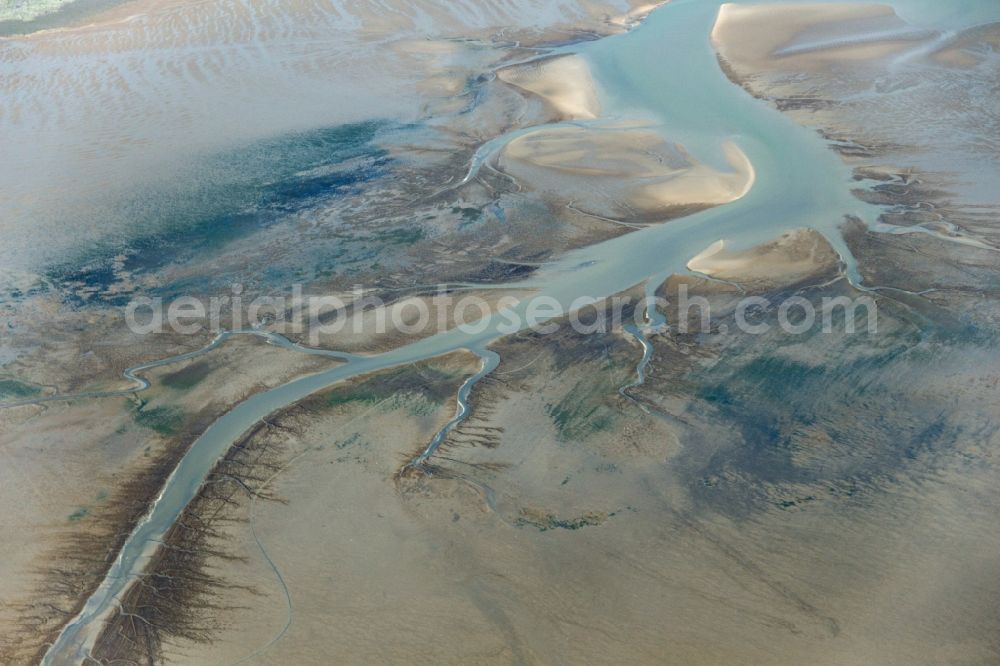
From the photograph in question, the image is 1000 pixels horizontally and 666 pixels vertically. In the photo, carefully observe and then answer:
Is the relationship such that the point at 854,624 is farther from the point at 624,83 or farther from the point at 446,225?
the point at 624,83

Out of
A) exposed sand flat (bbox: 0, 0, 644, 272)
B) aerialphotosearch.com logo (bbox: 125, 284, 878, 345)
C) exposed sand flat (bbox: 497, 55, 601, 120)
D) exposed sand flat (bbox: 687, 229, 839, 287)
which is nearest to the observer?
aerialphotosearch.com logo (bbox: 125, 284, 878, 345)

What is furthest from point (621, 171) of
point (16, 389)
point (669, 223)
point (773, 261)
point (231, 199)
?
point (16, 389)

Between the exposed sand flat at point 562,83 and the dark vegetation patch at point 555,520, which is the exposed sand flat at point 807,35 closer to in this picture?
the exposed sand flat at point 562,83

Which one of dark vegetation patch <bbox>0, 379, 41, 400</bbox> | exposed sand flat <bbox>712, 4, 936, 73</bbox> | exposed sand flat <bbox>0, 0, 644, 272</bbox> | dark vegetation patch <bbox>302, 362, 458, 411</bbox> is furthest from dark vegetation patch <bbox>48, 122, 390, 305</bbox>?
exposed sand flat <bbox>712, 4, 936, 73</bbox>

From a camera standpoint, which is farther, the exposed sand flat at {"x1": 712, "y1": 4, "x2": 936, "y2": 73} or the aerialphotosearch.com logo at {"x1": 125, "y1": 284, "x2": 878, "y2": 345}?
the exposed sand flat at {"x1": 712, "y1": 4, "x2": 936, "y2": 73}

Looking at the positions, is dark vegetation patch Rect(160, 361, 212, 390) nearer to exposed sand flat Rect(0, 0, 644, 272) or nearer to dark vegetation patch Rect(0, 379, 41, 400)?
dark vegetation patch Rect(0, 379, 41, 400)

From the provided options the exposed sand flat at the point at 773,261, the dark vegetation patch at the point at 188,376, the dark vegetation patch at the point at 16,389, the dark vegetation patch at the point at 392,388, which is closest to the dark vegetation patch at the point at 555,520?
the dark vegetation patch at the point at 392,388

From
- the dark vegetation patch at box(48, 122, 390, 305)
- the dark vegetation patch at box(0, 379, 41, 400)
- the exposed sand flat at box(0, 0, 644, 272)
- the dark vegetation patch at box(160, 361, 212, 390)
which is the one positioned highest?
the exposed sand flat at box(0, 0, 644, 272)
